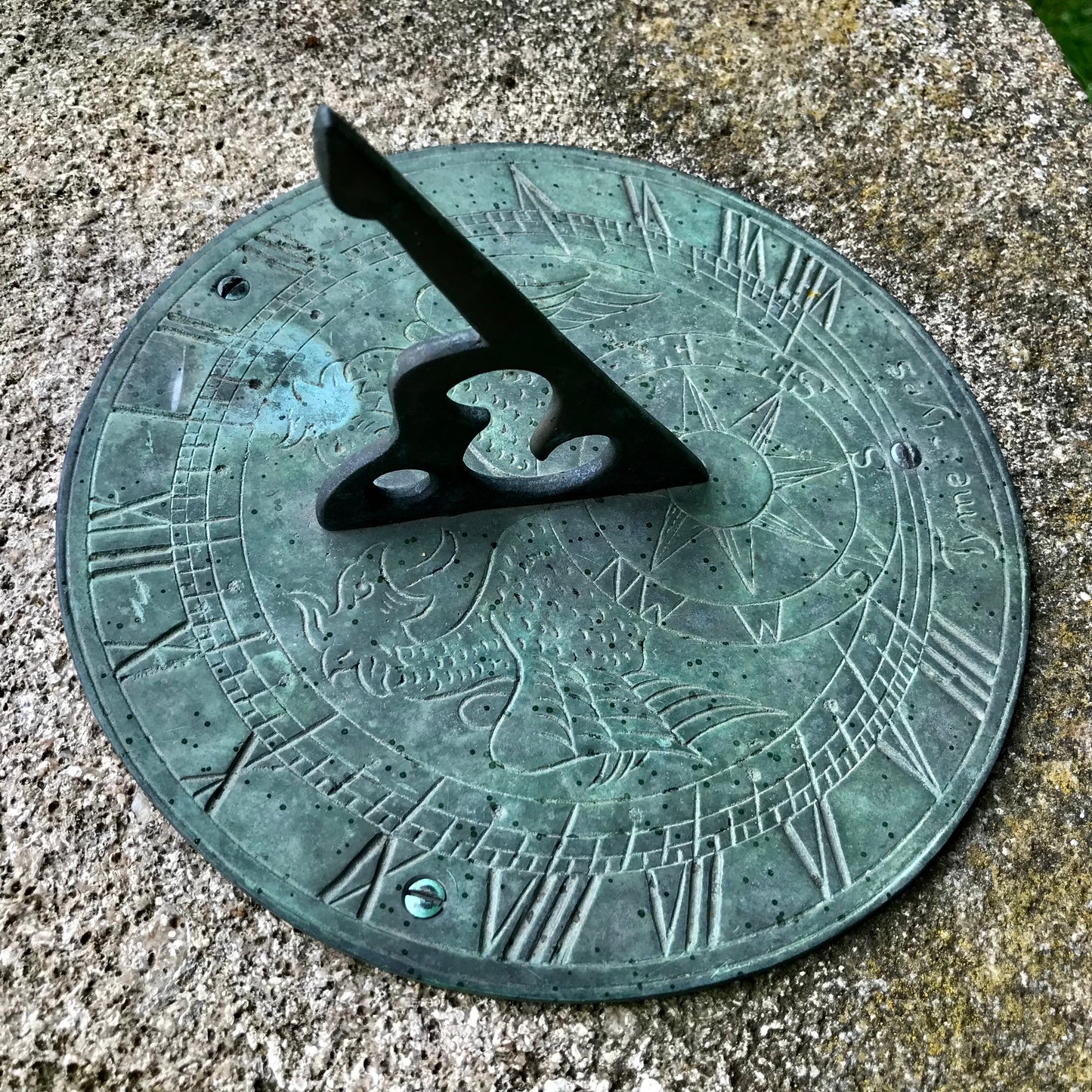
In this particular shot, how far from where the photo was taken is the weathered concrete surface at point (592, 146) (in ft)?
6.00

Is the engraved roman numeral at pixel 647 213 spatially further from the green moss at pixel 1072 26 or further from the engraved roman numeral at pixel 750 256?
the green moss at pixel 1072 26

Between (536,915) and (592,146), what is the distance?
2043 millimetres

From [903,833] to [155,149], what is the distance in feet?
7.86

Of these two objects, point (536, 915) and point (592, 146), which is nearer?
point (536, 915)

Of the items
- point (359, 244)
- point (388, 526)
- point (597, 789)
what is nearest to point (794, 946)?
point (597, 789)

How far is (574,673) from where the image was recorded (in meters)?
2.10

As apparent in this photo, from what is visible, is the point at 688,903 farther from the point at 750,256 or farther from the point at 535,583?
the point at 750,256

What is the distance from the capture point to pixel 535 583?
220 centimetres

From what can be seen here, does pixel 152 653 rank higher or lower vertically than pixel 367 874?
higher

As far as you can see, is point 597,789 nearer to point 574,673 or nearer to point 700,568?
point 574,673

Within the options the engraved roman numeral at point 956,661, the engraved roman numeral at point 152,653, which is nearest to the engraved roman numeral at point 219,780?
the engraved roman numeral at point 152,653

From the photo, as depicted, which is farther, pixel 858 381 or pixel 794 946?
pixel 858 381

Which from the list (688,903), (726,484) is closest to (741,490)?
(726,484)

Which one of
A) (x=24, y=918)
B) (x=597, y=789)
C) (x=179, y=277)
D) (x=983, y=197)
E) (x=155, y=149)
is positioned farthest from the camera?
(x=983, y=197)
